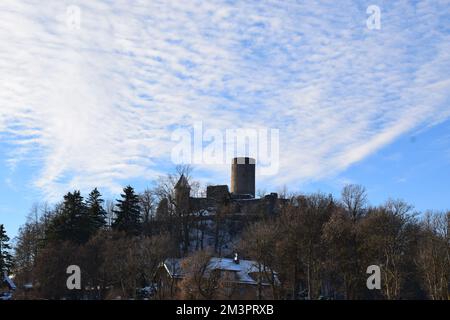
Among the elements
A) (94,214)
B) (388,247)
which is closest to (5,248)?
(94,214)

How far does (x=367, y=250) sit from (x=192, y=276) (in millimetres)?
16664

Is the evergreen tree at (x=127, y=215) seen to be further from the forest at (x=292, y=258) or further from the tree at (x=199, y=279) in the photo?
the tree at (x=199, y=279)

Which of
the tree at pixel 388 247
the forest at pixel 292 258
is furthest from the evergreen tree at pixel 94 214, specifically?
the tree at pixel 388 247

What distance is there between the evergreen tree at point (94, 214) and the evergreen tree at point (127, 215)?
2049 millimetres

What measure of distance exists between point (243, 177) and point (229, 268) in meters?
60.9

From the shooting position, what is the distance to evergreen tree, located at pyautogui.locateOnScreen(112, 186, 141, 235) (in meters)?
69.3

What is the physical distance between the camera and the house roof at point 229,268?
5475 cm

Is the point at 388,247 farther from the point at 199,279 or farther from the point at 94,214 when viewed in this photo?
the point at 94,214

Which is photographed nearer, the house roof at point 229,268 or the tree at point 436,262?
the tree at point 436,262

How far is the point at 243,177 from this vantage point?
11944cm

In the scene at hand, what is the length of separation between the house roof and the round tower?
56185 millimetres

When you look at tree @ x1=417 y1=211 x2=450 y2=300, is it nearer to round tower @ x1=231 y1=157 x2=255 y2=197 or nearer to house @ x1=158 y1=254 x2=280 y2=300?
house @ x1=158 y1=254 x2=280 y2=300
